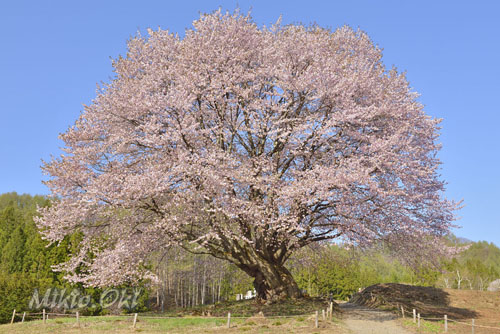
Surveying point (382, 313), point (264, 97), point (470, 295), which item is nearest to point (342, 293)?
point (470, 295)

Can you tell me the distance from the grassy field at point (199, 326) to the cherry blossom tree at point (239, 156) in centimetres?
280

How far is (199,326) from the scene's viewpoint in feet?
67.6

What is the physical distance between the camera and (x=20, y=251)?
5834 centimetres

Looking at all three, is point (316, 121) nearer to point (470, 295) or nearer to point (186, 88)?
point (186, 88)

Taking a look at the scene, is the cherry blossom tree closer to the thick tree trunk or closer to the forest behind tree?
the thick tree trunk

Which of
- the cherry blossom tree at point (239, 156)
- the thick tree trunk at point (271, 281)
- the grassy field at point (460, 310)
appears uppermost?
the cherry blossom tree at point (239, 156)

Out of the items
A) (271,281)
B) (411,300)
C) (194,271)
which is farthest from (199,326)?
(411,300)

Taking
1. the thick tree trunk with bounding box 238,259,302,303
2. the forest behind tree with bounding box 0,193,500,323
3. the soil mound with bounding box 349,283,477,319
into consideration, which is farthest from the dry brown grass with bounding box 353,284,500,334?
the thick tree trunk with bounding box 238,259,302,303

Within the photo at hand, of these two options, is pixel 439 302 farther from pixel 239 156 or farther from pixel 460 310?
pixel 239 156

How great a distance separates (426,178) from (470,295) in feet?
64.8

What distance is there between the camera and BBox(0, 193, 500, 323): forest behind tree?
29.7 m

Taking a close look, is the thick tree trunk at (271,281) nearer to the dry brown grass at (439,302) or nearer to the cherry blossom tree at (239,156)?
the cherry blossom tree at (239,156)

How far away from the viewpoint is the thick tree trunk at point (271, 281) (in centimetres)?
2469

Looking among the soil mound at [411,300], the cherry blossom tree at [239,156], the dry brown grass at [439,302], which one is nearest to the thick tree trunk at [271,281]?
the cherry blossom tree at [239,156]
